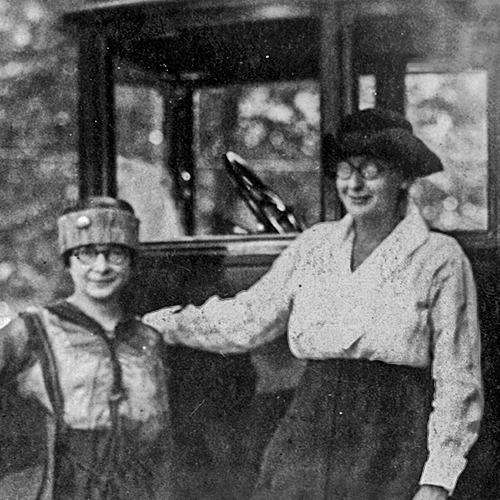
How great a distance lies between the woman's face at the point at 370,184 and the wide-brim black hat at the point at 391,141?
4cm

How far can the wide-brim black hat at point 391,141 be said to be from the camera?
4.23 metres

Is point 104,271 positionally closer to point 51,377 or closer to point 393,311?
point 51,377

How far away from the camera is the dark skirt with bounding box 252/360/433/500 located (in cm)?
419

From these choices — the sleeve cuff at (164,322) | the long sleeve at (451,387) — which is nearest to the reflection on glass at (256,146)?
the sleeve cuff at (164,322)

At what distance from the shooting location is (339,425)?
422 centimetres

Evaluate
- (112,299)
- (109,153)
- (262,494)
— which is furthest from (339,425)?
(109,153)

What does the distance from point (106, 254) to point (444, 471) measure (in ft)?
4.91

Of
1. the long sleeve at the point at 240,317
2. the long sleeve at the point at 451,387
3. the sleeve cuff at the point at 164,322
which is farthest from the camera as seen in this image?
the sleeve cuff at the point at 164,322

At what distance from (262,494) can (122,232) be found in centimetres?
112

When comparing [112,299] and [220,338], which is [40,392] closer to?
[112,299]

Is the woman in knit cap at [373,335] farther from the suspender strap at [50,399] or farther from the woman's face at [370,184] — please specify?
the suspender strap at [50,399]

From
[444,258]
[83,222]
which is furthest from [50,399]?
[444,258]

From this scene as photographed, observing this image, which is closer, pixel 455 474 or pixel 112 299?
pixel 455 474

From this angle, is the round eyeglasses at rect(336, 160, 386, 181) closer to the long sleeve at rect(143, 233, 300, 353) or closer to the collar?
the collar
